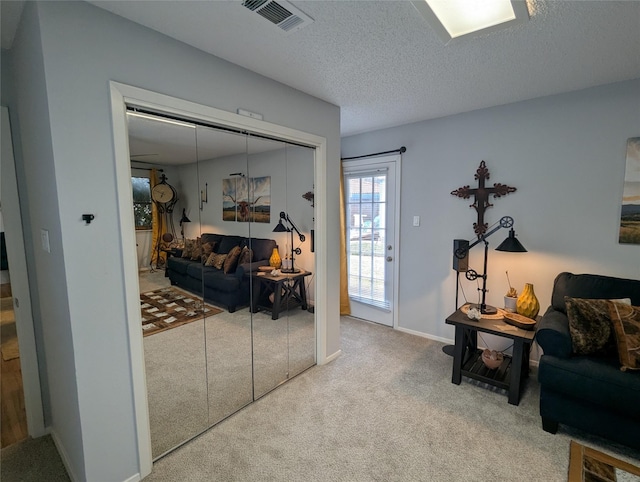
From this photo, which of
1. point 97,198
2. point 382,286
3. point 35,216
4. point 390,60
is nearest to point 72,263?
point 97,198

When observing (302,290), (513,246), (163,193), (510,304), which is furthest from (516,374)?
(163,193)

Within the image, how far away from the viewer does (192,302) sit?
2.09 m

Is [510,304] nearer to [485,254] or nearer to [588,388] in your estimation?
[485,254]

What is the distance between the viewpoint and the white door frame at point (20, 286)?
185 cm

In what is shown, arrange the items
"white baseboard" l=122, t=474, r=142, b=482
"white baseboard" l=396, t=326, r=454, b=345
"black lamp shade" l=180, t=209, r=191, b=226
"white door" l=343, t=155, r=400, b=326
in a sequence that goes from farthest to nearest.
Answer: "white door" l=343, t=155, r=400, b=326, "white baseboard" l=396, t=326, r=454, b=345, "black lamp shade" l=180, t=209, r=191, b=226, "white baseboard" l=122, t=474, r=142, b=482

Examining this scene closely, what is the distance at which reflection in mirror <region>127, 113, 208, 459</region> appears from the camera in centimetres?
176

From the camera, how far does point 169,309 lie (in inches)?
77.3

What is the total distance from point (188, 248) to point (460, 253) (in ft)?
7.91

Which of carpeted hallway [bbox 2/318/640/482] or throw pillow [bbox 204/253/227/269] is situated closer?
carpeted hallway [bbox 2/318/640/482]

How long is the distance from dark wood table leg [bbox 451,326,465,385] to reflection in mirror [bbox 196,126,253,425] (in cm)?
172

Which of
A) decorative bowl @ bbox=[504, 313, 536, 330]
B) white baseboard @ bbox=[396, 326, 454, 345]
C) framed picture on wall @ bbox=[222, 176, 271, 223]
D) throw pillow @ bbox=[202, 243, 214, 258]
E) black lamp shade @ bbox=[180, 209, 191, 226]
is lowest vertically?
white baseboard @ bbox=[396, 326, 454, 345]

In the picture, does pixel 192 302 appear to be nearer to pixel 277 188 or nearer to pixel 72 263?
pixel 72 263

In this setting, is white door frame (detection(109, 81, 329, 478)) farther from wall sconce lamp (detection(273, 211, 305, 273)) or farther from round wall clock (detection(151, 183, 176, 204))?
wall sconce lamp (detection(273, 211, 305, 273))

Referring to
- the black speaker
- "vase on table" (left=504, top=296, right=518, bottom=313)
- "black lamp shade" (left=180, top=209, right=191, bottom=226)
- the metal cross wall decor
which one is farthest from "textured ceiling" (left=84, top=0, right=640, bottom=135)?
"vase on table" (left=504, top=296, right=518, bottom=313)
